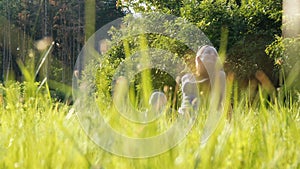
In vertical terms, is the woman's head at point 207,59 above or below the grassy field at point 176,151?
above

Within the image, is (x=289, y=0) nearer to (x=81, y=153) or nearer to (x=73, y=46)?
(x=81, y=153)

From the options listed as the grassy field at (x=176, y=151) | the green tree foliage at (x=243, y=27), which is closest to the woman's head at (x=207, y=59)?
the grassy field at (x=176, y=151)

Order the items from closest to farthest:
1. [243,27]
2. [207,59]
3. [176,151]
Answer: [176,151], [207,59], [243,27]

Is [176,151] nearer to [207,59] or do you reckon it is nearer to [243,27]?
[207,59]

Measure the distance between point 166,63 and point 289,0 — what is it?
100 inches

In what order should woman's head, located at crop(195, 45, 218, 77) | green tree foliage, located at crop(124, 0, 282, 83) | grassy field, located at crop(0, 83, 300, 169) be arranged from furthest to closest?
green tree foliage, located at crop(124, 0, 282, 83)
woman's head, located at crop(195, 45, 218, 77)
grassy field, located at crop(0, 83, 300, 169)

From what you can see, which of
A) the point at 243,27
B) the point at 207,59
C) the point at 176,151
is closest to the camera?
the point at 176,151

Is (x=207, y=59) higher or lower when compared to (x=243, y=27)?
lower

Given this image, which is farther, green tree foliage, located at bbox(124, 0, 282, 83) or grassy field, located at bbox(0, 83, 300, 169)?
green tree foliage, located at bbox(124, 0, 282, 83)

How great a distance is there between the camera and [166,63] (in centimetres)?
802

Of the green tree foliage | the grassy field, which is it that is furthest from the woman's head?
the green tree foliage

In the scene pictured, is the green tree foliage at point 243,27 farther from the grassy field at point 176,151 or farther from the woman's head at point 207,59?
the grassy field at point 176,151

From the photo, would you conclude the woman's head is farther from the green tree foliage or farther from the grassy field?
the green tree foliage

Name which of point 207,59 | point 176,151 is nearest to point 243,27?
point 207,59
